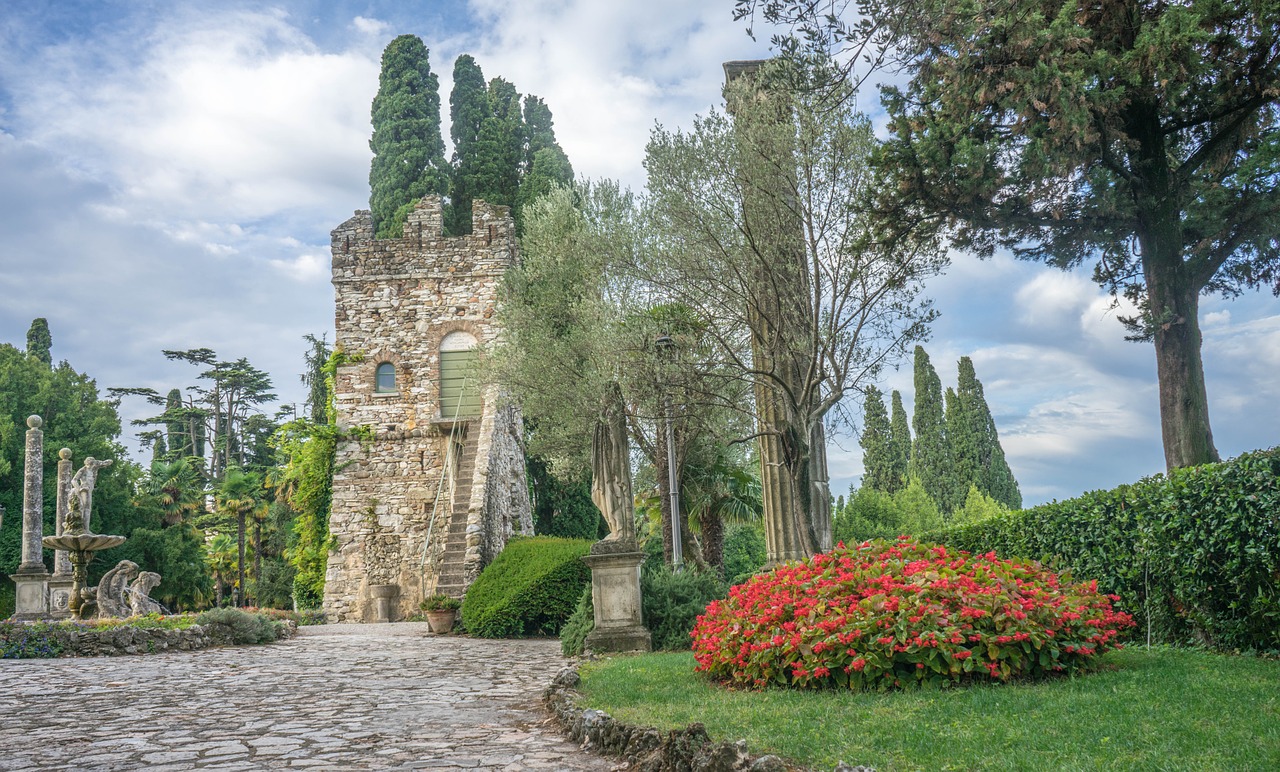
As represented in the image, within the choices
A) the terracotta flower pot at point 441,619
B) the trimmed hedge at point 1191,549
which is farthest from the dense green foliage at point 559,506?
the trimmed hedge at point 1191,549

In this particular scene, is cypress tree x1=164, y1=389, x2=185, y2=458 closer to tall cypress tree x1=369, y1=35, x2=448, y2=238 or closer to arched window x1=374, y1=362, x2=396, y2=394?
tall cypress tree x1=369, y1=35, x2=448, y2=238

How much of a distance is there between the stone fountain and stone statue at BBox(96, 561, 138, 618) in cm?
37

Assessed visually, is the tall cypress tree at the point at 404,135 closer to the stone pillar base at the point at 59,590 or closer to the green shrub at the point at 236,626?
the stone pillar base at the point at 59,590

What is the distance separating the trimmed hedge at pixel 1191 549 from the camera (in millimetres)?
6359

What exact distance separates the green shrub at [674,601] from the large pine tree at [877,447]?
2735 cm

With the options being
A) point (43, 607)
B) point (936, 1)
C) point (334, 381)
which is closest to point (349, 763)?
point (936, 1)

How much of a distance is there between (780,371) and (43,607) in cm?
1542

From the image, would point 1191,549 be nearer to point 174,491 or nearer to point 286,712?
point 286,712

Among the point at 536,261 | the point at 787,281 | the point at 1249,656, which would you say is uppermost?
the point at 536,261

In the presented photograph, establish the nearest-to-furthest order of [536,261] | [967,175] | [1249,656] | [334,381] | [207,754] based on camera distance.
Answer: [207,754] → [1249,656] → [967,175] → [536,261] → [334,381]

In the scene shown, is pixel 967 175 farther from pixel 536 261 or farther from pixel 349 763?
pixel 349 763

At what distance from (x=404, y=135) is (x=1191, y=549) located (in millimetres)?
26470

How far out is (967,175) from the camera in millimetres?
13031

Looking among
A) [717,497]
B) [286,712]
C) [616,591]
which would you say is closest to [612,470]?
[616,591]
